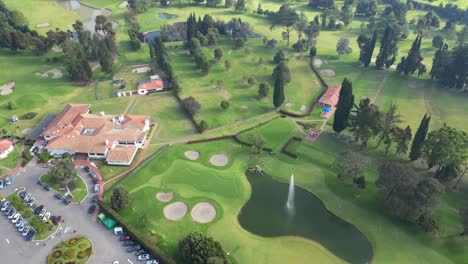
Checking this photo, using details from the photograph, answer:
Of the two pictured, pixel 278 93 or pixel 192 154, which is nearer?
pixel 192 154

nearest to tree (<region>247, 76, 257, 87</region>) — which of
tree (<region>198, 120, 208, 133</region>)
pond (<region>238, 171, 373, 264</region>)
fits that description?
tree (<region>198, 120, 208, 133</region>)

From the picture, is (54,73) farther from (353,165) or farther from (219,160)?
(353,165)

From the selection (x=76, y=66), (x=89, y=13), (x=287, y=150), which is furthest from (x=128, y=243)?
(x=89, y=13)

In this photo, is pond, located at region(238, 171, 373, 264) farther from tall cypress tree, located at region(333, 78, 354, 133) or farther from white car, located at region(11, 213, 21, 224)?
white car, located at region(11, 213, 21, 224)

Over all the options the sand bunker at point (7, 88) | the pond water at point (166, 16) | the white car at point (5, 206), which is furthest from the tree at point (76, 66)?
the pond water at point (166, 16)

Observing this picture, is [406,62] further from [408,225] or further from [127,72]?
[127,72]
